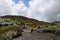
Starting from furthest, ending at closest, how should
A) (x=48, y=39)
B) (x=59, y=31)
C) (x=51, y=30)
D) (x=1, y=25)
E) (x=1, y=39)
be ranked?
(x=1, y=25)
(x=51, y=30)
(x=59, y=31)
(x=48, y=39)
(x=1, y=39)

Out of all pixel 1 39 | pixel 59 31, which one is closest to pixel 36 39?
pixel 1 39

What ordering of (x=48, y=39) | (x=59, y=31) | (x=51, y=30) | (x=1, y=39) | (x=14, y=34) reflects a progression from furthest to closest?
(x=51, y=30), (x=59, y=31), (x=14, y=34), (x=48, y=39), (x=1, y=39)

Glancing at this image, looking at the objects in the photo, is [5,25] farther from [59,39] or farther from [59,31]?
[59,39]

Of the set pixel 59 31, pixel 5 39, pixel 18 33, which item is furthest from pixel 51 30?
pixel 5 39

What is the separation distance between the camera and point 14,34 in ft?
162

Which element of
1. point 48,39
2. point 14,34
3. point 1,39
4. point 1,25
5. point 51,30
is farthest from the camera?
point 1,25

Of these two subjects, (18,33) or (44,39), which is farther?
(18,33)

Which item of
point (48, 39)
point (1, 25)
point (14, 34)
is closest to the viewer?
point (48, 39)

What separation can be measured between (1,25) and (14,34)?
20.3 m

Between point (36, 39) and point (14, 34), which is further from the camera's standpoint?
point (14, 34)

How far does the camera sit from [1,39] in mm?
34531

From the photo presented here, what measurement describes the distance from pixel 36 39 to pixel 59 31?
15662mm

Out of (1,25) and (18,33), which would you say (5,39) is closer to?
(18,33)

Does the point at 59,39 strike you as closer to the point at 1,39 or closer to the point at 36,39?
the point at 36,39
